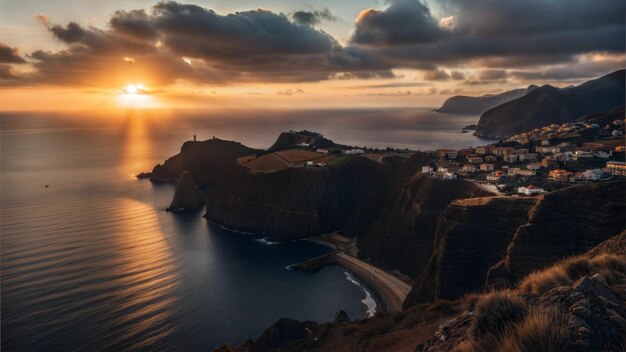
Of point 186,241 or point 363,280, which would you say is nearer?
point 363,280

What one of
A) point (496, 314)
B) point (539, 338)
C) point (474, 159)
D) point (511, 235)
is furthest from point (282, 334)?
point (474, 159)

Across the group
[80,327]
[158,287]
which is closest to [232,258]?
[158,287]

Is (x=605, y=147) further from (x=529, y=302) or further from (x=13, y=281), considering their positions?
(x=13, y=281)

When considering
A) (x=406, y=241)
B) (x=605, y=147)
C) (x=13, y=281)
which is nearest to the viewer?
(x=13, y=281)

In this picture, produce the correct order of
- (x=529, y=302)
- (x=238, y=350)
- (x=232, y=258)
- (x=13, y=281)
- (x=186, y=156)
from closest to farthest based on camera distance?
(x=529, y=302) < (x=238, y=350) < (x=13, y=281) < (x=232, y=258) < (x=186, y=156)

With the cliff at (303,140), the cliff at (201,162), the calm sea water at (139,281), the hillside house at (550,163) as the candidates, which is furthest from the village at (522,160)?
the cliff at (201,162)

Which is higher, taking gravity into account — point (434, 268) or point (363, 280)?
point (434, 268)

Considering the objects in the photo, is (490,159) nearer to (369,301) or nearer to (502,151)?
(502,151)
